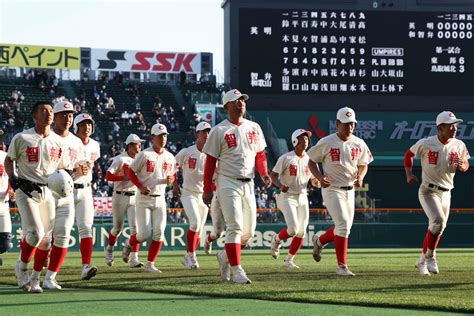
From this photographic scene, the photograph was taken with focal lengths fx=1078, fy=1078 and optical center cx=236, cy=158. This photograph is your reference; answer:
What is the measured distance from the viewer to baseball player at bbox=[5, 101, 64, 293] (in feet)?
41.7

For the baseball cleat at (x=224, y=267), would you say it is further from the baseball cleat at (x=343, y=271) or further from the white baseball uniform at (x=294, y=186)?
the white baseball uniform at (x=294, y=186)

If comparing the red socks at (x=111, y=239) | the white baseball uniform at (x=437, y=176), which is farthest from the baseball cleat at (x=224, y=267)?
the red socks at (x=111, y=239)

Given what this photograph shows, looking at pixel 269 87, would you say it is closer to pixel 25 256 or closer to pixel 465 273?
pixel 465 273

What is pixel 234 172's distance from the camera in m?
13.6

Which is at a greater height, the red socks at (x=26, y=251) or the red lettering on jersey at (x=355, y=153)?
the red lettering on jersey at (x=355, y=153)

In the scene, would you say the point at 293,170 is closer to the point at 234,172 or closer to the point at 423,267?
the point at 423,267

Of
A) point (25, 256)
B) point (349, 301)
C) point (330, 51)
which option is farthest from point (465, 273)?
point (330, 51)

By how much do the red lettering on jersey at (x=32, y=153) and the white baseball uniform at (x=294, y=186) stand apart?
7.52 meters

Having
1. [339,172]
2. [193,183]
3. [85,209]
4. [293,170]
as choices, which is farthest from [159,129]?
[339,172]

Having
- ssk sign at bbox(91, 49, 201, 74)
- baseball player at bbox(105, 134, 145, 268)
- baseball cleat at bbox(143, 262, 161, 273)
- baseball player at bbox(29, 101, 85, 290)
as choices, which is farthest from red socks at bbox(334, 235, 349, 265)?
ssk sign at bbox(91, 49, 201, 74)

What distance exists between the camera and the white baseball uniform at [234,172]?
1352cm

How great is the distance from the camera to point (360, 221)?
35219 mm

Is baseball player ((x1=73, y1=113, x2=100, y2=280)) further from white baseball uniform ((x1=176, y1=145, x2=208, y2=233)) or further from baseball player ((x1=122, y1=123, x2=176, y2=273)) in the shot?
white baseball uniform ((x1=176, y1=145, x2=208, y2=233))

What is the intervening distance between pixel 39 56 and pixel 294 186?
109ft
